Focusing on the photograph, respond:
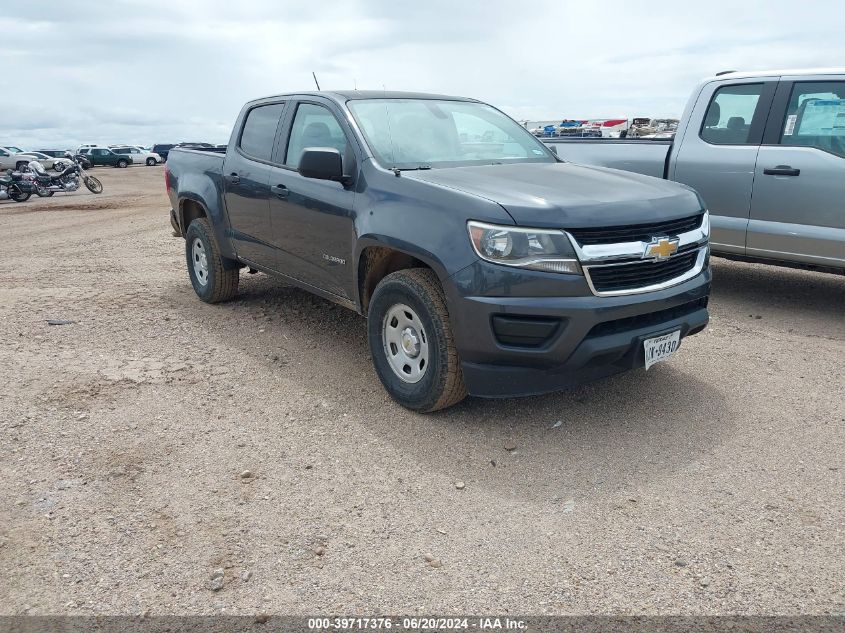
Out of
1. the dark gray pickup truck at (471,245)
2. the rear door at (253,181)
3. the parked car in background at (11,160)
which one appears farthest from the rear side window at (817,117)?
the parked car in background at (11,160)

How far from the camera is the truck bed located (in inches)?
259

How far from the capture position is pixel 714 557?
2.67m

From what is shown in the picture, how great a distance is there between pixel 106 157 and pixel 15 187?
29.7 m

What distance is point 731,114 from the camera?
20.3ft

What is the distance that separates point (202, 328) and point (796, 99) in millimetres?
5322

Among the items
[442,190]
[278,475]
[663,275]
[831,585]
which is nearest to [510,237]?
[442,190]

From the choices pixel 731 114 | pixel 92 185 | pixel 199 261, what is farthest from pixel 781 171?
pixel 92 185

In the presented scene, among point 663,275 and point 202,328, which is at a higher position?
point 663,275

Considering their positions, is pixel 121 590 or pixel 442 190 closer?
pixel 121 590

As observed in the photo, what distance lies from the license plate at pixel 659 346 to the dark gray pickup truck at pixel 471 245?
0.4 inches

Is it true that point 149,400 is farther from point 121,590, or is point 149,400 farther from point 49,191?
point 49,191

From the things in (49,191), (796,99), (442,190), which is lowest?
(49,191)

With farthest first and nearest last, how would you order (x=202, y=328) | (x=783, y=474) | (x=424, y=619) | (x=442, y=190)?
(x=202, y=328) → (x=442, y=190) → (x=783, y=474) → (x=424, y=619)

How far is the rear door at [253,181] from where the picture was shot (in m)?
5.20
